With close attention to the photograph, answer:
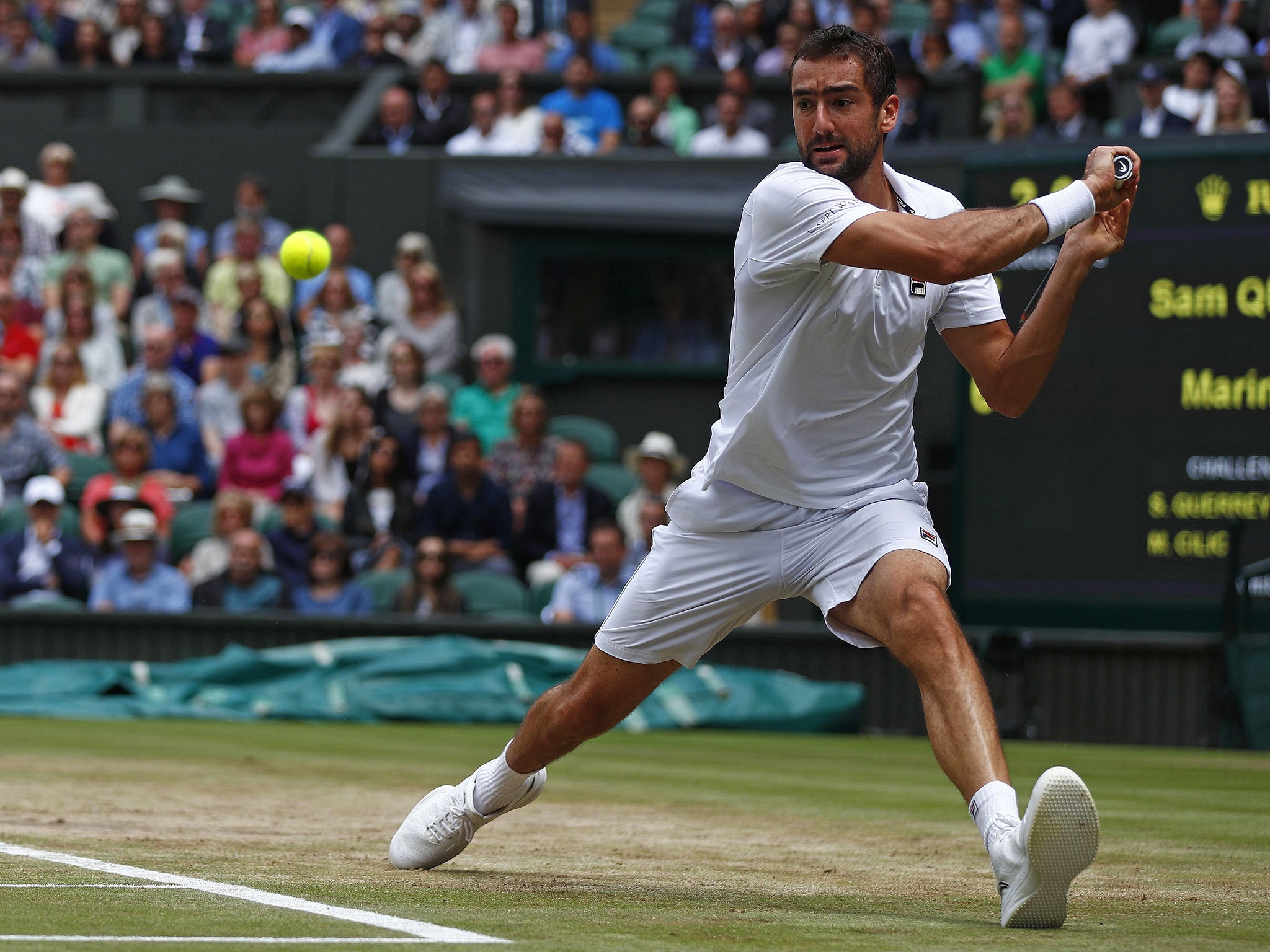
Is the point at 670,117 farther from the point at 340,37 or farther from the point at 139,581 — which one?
the point at 139,581

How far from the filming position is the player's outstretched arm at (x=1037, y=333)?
4.54 meters

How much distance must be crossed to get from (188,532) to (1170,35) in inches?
343

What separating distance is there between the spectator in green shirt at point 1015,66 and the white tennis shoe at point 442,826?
36.5ft

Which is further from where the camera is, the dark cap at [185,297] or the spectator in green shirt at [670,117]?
the spectator in green shirt at [670,117]

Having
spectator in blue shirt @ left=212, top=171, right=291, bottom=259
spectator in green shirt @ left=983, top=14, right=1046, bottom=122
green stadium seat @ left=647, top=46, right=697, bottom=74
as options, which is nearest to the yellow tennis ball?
spectator in blue shirt @ left=212, top=171, right=291, bottom=259

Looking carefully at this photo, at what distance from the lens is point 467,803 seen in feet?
16.3

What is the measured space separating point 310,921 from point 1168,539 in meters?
8.31

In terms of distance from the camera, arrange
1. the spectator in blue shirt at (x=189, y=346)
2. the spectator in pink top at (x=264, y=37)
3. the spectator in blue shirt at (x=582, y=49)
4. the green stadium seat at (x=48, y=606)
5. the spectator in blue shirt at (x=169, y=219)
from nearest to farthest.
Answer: the green stadium seat at (x=48, y=606) < the spectator in blue shirt at (x=189, y=346) < the spectator in blue shirt at (x=169, y=219) < the spectator in blue shirt at (x=582, y=49) < the spectator in pink top at (x=264, y=37)

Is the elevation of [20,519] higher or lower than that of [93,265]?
lower

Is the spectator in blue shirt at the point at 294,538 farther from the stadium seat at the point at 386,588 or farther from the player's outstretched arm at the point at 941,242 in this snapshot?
the player's outstretched arm at the point at 941,242

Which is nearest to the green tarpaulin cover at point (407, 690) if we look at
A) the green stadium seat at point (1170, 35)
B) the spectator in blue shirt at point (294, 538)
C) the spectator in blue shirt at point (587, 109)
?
the spectator in blue shirt at point (294, 538)

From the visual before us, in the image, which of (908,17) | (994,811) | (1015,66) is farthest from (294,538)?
(994,811)

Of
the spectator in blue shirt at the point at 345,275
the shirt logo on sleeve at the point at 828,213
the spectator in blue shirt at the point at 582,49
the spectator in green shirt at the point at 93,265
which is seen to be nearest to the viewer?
the shirt logo on sleeve at the point at 828,213

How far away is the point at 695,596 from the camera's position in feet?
15.3
